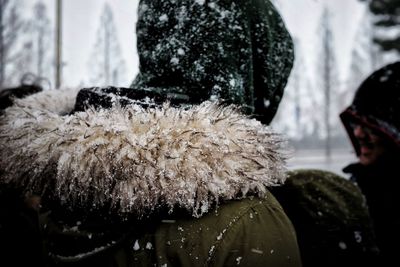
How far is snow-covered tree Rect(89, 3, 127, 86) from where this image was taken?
66.3ft

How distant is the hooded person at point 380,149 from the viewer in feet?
4.86

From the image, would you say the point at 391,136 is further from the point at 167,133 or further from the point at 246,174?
the point at 167,133

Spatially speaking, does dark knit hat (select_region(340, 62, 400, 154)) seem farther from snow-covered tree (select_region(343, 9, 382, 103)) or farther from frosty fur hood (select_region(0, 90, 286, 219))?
snow-covered tree (select_region(343, 9, 382, 103))

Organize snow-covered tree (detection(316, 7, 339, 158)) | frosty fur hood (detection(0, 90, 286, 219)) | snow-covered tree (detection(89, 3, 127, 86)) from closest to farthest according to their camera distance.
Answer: frosty fur hood (detection(0, 90, 286, 219)) → snow-covered tree (detection(89, 3, 127, 86)) → snow-covered tree (detection(316, 7, 339, 158))

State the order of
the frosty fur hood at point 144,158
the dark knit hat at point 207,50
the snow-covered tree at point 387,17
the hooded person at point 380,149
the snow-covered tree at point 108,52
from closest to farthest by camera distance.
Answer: the frosty fur hood at point 144,158, the dark knit hat at point 207,50, the hooded person at point 380,149, the snow-covered tree at point 387,17, the snow-covered tree at point 108,52

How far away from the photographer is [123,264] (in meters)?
0.83

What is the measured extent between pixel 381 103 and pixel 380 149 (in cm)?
23

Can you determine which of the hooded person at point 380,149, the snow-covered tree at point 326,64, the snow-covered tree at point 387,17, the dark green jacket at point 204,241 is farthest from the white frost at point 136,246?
the snow-covered tree at point 326,64

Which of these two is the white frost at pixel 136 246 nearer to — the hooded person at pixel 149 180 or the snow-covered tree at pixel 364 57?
the hooded person at pixel 149 180

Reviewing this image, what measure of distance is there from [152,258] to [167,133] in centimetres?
30

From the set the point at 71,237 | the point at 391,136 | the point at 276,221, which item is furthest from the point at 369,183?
the point at 71,237

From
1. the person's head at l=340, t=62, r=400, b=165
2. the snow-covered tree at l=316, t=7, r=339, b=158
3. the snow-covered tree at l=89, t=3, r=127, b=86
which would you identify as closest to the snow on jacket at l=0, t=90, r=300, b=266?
the person's head at l=340, t=62, r=400, b=165

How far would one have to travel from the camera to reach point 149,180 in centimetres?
77

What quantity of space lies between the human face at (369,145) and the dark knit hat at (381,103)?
35 mm
